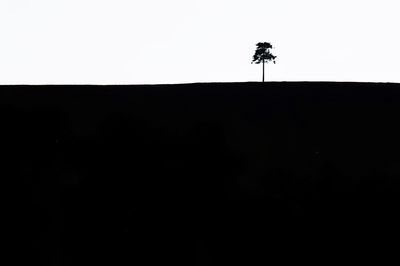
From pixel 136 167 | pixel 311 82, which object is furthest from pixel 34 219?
pixel 311 82

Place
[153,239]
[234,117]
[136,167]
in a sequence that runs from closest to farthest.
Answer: [153,239] → [136,167] → [234,117]

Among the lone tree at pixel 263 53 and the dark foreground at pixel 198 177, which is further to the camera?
the lone tree at pixel 263 53

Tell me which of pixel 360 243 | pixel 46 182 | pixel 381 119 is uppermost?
pixel 381 119

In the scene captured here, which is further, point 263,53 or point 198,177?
point 263,53

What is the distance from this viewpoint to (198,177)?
764 inches

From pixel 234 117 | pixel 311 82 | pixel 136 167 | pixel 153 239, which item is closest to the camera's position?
pixel 153 239

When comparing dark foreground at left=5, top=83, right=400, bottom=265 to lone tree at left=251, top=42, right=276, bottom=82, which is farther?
lone tree at left=251, top=42, right=276, bottom=82

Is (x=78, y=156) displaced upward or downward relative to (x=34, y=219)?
upward

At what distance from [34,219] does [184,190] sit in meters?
3.84

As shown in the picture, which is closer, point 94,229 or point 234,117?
point 94,229

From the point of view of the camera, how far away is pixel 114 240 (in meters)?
18.2

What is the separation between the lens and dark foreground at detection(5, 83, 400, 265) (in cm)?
1812

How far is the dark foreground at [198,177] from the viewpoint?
18.1 meters

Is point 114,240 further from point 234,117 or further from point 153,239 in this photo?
point 234,117
